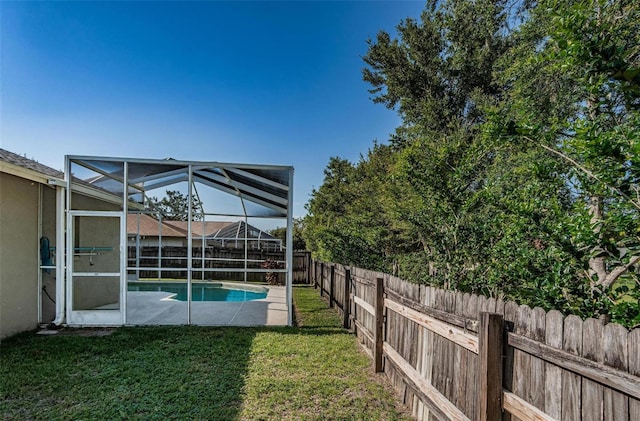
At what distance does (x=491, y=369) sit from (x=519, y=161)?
163 inches

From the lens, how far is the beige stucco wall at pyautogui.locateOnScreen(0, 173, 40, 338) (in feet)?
18.2

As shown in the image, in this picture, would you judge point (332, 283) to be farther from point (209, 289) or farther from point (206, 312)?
point (209, 289)

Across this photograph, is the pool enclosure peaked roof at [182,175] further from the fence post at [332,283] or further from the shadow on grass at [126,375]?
the shadow on grass at [126,375]

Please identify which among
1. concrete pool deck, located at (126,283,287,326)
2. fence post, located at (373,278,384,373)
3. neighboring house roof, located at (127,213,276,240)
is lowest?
concrete pool deck, located at (126,283,287,326)

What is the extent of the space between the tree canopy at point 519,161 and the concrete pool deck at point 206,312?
2.65 metres

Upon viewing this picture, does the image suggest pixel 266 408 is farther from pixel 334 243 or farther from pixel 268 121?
pixel 268 121

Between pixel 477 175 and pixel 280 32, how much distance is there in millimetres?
7298

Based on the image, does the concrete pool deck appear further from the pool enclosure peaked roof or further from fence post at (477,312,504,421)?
fence post at (477,312,504,421)

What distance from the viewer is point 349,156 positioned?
1744 centimetres

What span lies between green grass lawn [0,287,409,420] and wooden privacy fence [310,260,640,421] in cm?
73

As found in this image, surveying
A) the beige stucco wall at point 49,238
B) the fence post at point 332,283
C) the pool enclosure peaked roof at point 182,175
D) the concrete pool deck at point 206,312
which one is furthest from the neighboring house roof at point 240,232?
the beige stucco wall at point 49,238

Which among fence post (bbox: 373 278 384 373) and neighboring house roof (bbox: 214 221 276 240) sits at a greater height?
neighboring house roof (bbox: 214 221 276 240)

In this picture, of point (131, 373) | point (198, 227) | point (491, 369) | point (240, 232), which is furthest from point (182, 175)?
point (198, 227)

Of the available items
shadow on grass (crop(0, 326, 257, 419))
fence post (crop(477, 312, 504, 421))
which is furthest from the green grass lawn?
fence post (crop(477, 312, 504, 421))
